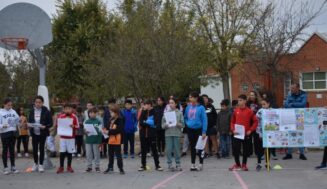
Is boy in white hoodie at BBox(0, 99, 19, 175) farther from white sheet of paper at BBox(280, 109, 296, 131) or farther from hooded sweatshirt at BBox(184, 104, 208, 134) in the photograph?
white sheet of paper at BBox(280, 109, 296, 131)

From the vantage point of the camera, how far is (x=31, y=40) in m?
15.2

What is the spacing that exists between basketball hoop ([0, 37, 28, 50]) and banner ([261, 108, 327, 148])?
285 inches

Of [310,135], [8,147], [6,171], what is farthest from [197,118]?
[6,171]

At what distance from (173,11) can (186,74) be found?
12.3ft

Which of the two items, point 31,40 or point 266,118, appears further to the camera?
point 31,40

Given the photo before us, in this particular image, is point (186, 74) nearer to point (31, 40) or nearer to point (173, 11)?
point (173, 11)

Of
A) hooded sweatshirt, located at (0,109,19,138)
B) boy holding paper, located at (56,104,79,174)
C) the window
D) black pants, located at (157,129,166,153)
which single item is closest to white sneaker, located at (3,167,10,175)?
hooded sweatshirt, located at (0,109,19,138)

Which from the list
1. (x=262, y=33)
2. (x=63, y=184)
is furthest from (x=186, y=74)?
(x=63, y=184)

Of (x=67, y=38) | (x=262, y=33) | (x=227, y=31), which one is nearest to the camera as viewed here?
(x=262, y=33)

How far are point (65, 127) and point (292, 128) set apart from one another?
6.05 metres

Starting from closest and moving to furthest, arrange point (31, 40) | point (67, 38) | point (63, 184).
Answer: point (63, 184) → point (31, 40) → point (67, 38)

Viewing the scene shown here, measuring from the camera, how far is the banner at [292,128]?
44.2 ft

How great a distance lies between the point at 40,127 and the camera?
13453 millimetres

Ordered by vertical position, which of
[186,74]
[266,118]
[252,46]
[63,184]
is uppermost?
[252,46]
